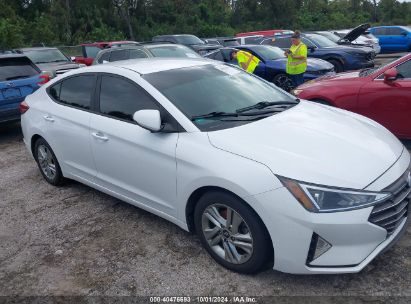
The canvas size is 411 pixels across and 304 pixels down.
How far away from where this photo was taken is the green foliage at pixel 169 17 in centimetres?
3347

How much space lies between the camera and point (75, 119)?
432 cm

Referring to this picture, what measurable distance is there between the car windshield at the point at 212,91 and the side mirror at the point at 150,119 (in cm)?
24

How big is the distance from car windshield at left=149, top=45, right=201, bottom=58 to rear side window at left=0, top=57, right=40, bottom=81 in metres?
3.14

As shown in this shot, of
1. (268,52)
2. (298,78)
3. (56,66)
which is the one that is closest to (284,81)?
(298,78)

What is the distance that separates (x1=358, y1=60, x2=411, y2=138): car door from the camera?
541 cm

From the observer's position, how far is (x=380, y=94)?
561cm

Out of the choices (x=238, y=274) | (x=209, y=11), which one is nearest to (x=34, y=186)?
(x=238, y=274)

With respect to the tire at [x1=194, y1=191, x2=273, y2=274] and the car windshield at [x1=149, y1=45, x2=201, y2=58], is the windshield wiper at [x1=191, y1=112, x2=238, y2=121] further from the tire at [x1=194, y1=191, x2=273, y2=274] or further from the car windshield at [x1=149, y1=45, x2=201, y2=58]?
the car windshield at [x1=149, y1=45, x2=201, y2=58]

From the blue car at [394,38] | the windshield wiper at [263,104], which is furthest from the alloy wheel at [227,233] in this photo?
the blue car at [394,38]

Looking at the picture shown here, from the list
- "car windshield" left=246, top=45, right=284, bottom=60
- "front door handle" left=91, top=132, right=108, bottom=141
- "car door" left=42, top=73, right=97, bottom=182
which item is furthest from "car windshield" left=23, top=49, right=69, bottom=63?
"front door handle" left=91, top=132, right=108, bottom=141

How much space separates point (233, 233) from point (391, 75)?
358cm

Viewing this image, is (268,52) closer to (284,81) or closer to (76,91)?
(284,81)

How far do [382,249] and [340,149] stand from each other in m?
0.76

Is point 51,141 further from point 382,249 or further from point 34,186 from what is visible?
point 382,249
